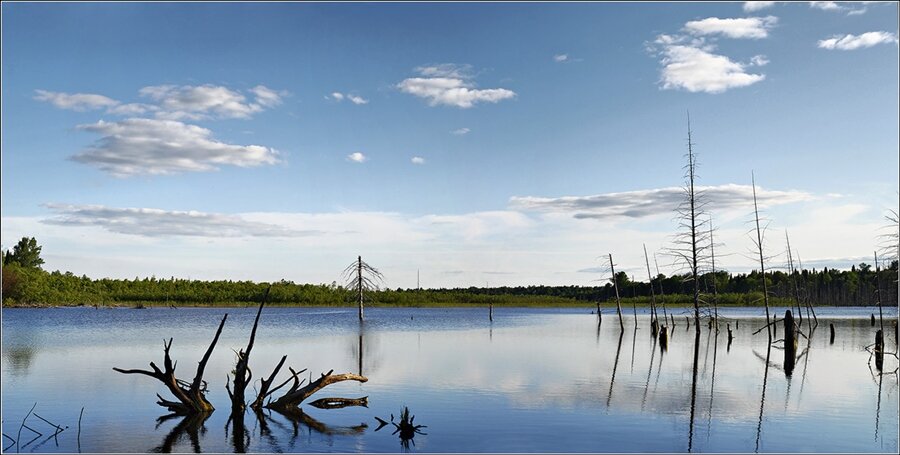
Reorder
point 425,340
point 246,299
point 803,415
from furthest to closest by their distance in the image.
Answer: point 246,299, point 425,340, point 803,415

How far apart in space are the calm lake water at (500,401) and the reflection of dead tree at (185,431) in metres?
0.11

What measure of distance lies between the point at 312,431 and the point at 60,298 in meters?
147

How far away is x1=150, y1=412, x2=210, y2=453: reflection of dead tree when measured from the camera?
1652 centimetres

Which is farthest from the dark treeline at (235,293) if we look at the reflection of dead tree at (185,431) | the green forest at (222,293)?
the reflection of dead tree at (185,431)

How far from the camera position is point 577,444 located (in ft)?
55.7

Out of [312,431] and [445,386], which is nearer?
[312,431]

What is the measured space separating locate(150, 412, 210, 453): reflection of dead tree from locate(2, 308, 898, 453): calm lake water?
4.3 inches

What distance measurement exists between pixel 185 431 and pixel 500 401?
9.70 metres

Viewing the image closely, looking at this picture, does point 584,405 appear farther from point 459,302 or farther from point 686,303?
point 459,302

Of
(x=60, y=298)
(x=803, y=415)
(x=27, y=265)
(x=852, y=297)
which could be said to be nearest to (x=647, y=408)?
(x=803, y=415)

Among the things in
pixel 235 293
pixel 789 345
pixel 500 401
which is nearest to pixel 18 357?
pixel 500 401

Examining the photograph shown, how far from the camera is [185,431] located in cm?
1831

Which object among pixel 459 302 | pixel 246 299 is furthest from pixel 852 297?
pixel 246 299

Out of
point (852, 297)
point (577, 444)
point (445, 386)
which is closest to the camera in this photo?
point (577, 444)
